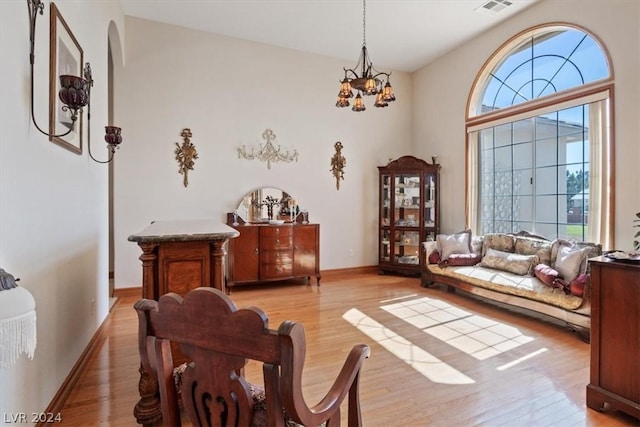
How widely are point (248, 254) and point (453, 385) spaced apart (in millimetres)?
3267

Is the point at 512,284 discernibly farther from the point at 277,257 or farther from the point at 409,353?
the point at 277,257

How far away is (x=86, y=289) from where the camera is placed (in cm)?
274

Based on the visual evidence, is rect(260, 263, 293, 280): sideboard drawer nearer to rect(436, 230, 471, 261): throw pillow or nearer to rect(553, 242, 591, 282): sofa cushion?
rect(436, 230, 471, 261): throw pillow

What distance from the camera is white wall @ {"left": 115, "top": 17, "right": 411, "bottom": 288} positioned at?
4.59 metres

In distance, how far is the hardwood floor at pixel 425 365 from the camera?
2020 millimetres

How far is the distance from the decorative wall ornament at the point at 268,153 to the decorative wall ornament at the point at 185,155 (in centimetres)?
71

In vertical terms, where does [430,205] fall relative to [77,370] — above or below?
above

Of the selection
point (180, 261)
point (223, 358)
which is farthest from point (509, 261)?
point (223, 358)

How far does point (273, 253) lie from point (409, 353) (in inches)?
105

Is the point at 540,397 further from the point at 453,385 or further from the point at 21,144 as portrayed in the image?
the point at 21,144

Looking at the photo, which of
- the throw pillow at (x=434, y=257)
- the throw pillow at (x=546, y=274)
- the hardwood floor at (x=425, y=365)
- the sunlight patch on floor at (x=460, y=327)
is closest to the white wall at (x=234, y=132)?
the throw pillow at (x=434, y=257)

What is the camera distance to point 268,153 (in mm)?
Answer: 5352

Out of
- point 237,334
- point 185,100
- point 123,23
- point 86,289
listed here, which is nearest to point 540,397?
point 237,334

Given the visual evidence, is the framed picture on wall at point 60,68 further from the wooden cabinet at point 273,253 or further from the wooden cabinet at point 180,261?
the wooden cabinet at point 273,253
